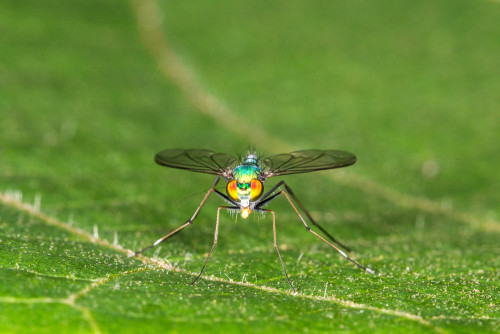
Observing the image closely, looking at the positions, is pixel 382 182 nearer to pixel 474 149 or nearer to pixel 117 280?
pixel 474 149

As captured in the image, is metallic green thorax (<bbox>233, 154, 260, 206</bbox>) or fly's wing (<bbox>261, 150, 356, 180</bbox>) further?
metallic green thorax (<bbox>233, 154, 260, 206</bbox>)

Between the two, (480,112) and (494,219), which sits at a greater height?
(480,112)

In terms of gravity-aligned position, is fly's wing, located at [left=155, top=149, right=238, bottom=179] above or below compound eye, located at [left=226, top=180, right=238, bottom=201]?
above

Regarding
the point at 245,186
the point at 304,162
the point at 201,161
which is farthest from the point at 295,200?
the point at 201,161

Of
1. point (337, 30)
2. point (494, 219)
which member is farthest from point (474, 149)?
point (337, 30)

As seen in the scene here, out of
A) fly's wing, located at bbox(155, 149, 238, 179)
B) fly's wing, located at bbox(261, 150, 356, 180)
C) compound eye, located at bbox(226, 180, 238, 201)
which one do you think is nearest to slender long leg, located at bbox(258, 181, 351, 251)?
fly's wing, located at bbox(261, 150, 356, 180)

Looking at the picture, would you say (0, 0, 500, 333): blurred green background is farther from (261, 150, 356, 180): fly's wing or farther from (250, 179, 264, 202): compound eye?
(261, 150, 356, 180): fly's wing

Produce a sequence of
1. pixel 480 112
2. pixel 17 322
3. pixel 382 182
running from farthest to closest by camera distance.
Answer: pixel 480 112 < pixel 382 182 < pixel 17 322

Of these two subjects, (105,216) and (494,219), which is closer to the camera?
(105,216)
